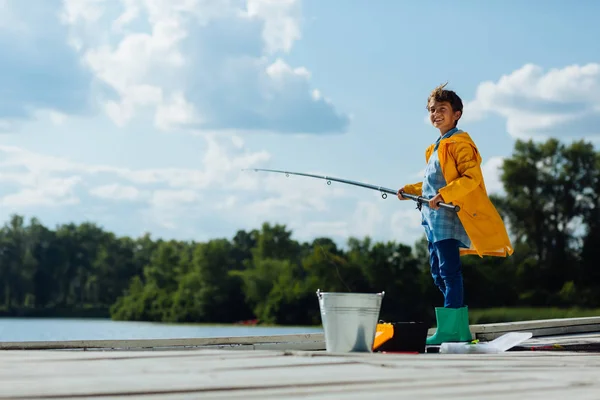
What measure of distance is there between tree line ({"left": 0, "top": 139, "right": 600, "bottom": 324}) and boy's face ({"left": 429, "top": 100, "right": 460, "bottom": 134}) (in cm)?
2721

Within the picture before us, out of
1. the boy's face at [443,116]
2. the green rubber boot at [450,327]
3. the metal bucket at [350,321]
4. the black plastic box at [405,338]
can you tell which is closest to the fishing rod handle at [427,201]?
the boy's face at [443,116]

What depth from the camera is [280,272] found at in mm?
58844

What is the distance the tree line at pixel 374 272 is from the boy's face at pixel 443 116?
27208mm

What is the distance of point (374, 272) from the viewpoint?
4656 centimetres

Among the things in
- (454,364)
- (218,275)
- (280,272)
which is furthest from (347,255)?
(454,364)

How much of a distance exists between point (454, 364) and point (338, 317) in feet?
3.36

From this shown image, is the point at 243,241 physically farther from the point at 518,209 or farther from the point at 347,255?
the point at 518,209

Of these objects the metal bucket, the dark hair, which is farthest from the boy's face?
the metal bucket

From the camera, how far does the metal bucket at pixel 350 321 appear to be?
3.98 m

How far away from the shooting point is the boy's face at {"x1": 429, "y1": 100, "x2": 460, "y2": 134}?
17.8 ft

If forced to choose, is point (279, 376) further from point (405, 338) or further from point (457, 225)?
point (457, 225)

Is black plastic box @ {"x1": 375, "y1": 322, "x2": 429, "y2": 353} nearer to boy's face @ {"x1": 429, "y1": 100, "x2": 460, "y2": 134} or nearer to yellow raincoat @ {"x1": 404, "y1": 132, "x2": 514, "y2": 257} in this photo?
yellow raincoat @ {"x1": 404, "y1": 132, "x2": 514, "y2": 257}

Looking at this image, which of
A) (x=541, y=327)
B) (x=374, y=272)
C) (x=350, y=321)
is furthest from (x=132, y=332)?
(x=350, y=321)

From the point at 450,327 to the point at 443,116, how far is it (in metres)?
1.20
